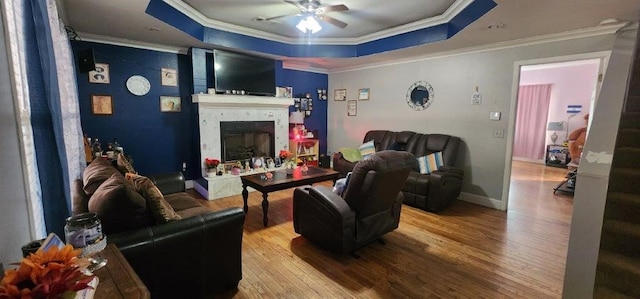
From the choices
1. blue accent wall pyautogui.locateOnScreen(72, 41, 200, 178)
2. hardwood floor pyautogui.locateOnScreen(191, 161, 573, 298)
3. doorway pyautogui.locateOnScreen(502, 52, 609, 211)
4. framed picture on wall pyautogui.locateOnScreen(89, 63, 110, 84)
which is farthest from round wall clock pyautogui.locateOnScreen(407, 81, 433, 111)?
framed picture on wall pyautogui.locateOnScreen(89, 63, 110, 84)

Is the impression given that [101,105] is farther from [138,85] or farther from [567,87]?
[567,87]

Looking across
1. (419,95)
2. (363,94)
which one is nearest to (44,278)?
(419,95)

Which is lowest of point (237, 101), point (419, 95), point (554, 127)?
point (554, 127)

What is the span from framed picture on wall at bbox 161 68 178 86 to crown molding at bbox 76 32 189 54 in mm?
298

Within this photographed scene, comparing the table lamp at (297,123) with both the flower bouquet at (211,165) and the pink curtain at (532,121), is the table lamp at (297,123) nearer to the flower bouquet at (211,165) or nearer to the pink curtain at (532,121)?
the flower bouquet at (211,165)

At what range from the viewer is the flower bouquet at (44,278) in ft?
2.17

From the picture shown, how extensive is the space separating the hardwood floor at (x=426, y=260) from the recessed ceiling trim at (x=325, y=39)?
2.51 m

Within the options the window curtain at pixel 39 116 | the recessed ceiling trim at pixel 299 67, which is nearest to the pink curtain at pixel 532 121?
the recessed ceiling trim at pixel 299 67

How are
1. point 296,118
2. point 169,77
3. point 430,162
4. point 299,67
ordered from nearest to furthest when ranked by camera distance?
point 430,162
point 169,77
point 296,118
point 299,67

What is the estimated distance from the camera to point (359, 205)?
2463 millimetres

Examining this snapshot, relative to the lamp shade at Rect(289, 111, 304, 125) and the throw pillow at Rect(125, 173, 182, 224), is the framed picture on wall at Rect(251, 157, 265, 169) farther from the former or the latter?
the throw pillow at Rect(125, 173, 182, 224)

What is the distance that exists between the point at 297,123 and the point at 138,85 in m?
2.74

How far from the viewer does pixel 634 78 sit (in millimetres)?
3098

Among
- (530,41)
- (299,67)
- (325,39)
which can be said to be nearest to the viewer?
(530,41)
